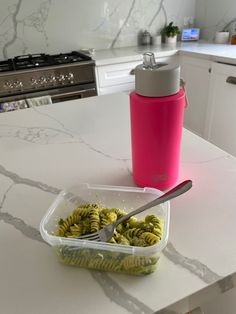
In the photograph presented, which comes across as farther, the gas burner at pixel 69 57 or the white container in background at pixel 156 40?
the white container in background at pixel 156 40

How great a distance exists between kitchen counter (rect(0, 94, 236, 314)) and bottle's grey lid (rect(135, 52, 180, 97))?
0.23 m

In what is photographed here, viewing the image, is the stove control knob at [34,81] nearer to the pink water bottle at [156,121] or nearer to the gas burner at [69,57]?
the gas burner at [69,57]

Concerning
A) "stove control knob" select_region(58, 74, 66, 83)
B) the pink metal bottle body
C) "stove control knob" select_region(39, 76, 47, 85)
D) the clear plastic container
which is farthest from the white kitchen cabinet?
the clear plastic container

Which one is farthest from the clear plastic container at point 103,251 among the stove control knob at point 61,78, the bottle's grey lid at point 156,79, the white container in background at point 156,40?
the white container in background at point 156,40

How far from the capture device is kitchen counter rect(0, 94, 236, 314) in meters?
0.41

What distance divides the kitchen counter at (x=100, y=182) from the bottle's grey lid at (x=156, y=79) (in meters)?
0.23

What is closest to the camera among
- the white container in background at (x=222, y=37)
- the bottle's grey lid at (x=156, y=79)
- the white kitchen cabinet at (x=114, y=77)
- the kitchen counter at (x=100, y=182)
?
the kitchen counter at (x=100, y=182)

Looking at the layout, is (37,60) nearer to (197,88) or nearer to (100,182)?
(197,88)

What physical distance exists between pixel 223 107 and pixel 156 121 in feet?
5.53

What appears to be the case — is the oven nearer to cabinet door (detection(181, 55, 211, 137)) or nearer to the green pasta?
cabinet door (detection(181, 55, 211, 137))

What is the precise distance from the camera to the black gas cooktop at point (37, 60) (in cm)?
206

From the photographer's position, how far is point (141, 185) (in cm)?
64

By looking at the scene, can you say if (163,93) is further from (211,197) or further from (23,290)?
(23,290)

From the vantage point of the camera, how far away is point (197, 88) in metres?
2.27
